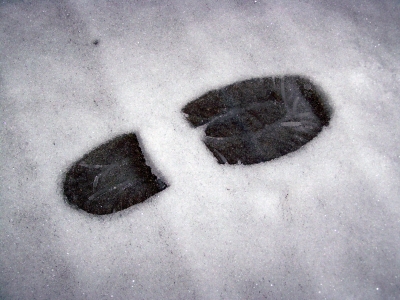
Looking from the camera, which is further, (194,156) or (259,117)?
(259,117)

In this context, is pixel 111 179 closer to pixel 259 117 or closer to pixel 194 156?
pixel 194 156

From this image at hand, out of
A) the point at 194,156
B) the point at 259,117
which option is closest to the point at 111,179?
the point at 194,156

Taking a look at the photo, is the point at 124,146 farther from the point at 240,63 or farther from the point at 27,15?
the point at 27,15

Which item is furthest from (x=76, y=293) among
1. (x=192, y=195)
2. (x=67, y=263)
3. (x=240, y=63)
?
(x=240, y=63)

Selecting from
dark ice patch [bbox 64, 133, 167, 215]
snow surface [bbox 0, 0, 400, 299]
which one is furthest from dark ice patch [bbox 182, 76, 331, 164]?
dark ice patch [bbox 64, 133, 167, 215]

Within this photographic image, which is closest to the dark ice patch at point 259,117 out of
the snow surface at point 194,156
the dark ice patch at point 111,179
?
the snow surface at point 194,156

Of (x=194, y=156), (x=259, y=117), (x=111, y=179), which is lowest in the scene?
(x=111, y=179)
